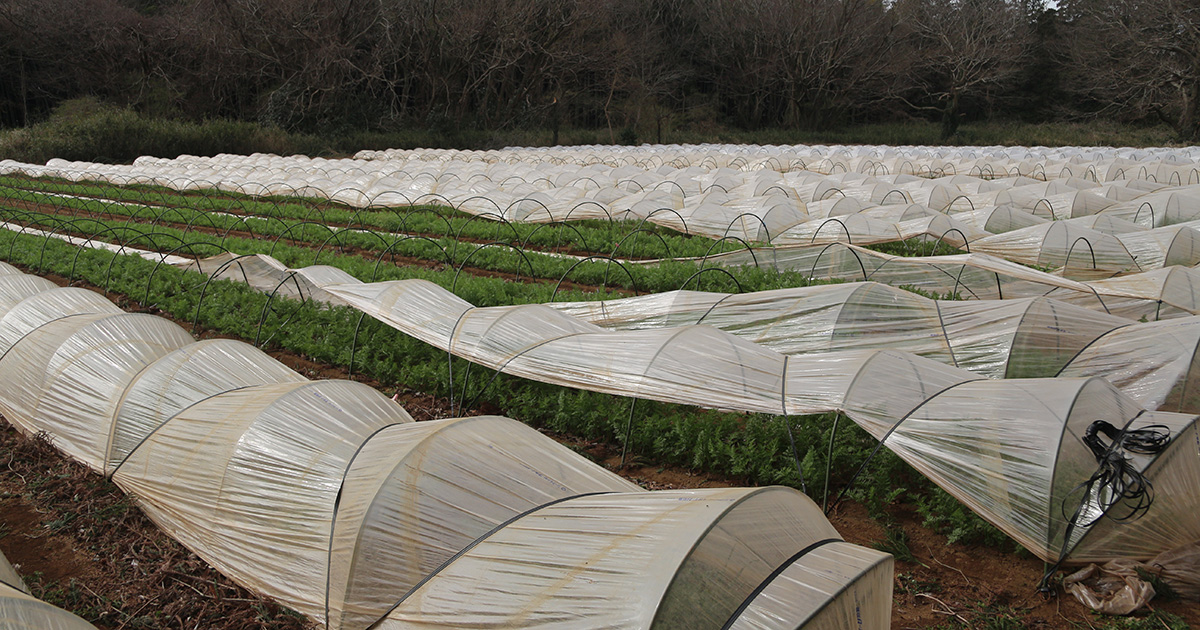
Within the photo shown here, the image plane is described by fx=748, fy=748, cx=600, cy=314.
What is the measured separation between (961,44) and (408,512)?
57.3 metres

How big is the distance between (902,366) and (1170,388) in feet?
8.81

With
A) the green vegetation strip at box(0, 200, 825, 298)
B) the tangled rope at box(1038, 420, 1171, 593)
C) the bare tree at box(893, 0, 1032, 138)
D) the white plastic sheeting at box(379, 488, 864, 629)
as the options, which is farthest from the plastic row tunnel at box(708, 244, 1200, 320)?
the bare tree at box(893, 0, 1032, 138)

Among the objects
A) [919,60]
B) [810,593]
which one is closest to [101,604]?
[810,593]

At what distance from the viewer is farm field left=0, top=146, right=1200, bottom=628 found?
18.2 ft

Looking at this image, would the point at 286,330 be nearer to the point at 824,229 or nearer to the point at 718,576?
the point at 718,576

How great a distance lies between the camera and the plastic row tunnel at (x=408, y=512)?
151 inches

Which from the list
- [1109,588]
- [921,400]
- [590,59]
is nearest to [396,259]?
[921,400]

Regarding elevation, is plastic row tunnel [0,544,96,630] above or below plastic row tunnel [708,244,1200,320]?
below

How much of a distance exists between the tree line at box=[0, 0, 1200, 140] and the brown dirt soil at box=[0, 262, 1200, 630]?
1582 inches

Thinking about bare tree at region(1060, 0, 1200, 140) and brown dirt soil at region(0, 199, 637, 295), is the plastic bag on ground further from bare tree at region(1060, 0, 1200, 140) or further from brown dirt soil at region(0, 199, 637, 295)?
bare tree at region(1060, 0, 1200, 140)

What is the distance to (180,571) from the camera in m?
5.66

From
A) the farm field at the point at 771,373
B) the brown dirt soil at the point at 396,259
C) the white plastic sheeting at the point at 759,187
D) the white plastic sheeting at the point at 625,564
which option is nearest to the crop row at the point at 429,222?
the farm field at the point at 771,373

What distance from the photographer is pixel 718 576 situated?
3805 millimetres

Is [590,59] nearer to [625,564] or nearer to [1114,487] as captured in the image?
[1114,487]
